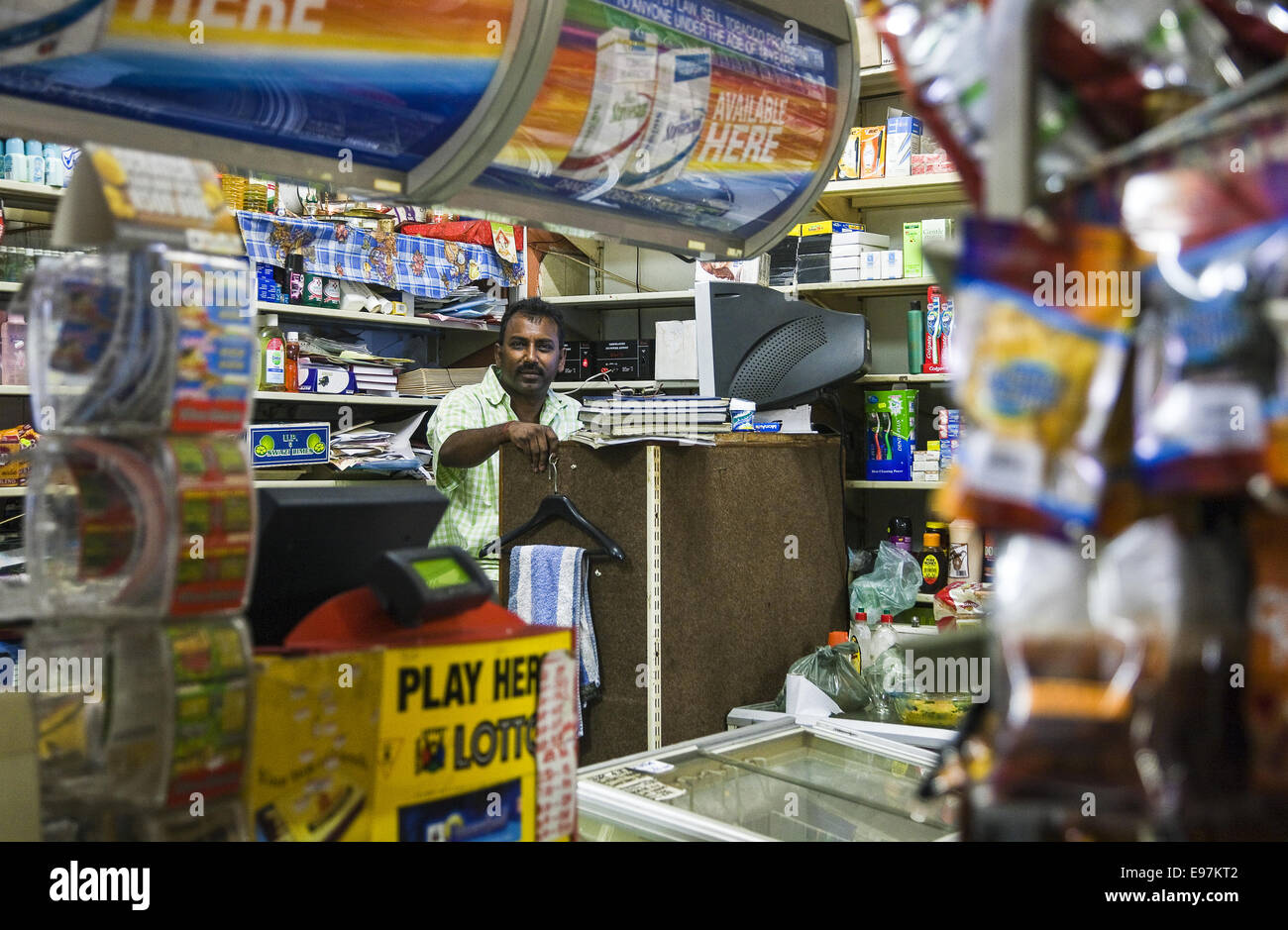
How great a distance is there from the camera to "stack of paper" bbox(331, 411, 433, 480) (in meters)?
Answer: 4.73

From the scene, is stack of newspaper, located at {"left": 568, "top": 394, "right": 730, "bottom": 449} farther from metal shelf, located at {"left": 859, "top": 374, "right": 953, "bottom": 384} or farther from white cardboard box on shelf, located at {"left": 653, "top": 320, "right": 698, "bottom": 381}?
white cardboard box on shelf, located at {"left": 653, "top": 320, "right": 698, "bottom": 381}

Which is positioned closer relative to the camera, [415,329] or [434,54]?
[434,54]

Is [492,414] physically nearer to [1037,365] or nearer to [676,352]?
[676,352]

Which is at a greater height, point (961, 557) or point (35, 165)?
point (35, 165)

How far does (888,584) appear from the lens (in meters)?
3.71

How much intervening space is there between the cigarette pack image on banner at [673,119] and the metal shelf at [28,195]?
2978mm

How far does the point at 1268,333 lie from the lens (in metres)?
0.51

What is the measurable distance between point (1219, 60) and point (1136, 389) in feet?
0.66

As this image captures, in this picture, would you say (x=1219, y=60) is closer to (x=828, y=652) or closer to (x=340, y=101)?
(x=340, y=101)

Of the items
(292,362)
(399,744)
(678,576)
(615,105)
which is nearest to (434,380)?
(292,362)

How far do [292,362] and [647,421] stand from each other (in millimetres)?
2404

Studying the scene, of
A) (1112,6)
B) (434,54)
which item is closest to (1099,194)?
(1112,6)
